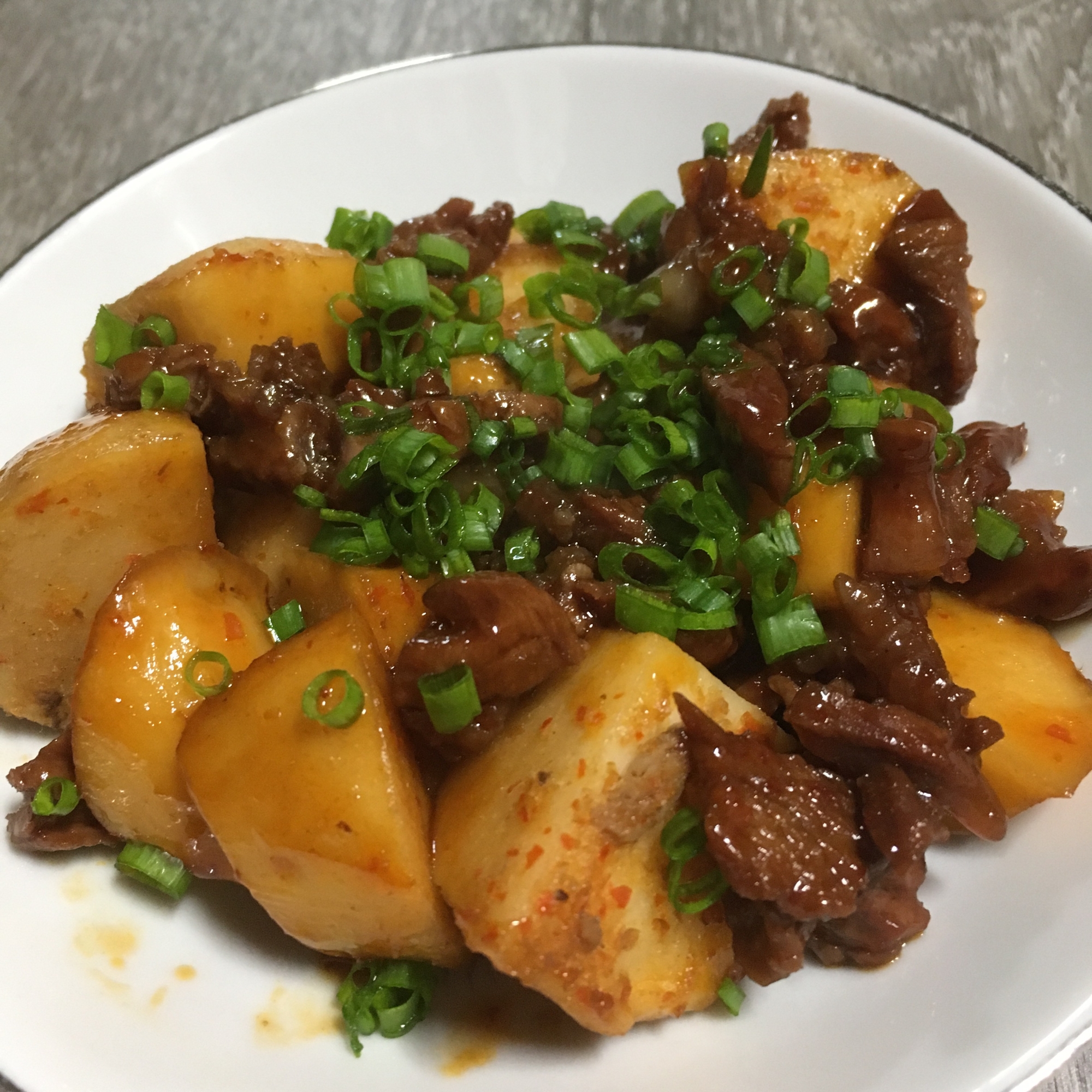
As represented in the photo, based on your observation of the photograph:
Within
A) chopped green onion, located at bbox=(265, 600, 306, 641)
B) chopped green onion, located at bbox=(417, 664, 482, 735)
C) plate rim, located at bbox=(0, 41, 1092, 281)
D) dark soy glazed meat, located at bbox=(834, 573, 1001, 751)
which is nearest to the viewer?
chopped green onion, located at bbox=(417, 664, 482, 735)

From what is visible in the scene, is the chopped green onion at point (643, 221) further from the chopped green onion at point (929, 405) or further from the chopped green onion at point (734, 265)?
the chopped green onion at point (929, 405)

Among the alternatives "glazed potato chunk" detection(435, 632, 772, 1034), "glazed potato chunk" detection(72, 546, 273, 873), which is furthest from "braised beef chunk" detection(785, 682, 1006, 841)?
"glazed potato chunk" detection(72, 546, 273, 873)

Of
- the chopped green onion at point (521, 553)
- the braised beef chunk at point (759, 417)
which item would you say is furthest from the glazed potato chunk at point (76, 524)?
the braised beef chunk at point (759, 417)

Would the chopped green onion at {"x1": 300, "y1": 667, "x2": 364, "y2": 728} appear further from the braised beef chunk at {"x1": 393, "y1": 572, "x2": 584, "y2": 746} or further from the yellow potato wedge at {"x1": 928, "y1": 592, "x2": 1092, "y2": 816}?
the yellow potato wedge at {"x1": 928, "y1": 592, "x2": 1092, "y2": 816}

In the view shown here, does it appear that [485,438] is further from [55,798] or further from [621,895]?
[55,798]

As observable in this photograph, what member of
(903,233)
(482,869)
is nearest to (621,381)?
(903,233)

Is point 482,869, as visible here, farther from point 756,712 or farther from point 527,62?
point 527,62
